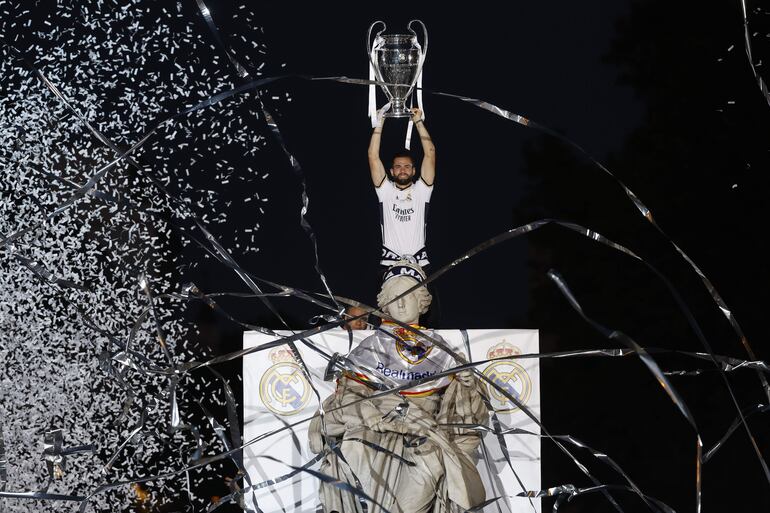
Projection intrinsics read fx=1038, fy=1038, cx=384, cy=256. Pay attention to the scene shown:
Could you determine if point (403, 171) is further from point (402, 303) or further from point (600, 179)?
point (600, 179)

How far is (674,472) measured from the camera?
471 centimetres

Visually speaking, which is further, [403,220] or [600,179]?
[600,179]

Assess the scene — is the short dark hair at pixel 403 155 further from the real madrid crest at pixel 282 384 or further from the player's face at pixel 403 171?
the real madrid crest at pixel 282 384

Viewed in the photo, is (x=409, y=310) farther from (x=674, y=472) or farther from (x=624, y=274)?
(x=674, y=472)

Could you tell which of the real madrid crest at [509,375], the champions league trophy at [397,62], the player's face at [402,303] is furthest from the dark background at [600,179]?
the player's face at [402,303]

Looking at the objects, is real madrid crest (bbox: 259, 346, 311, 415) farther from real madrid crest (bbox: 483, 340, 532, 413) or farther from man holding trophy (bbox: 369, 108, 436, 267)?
real madrid crest (bbox: 483, 340, 532, 413)

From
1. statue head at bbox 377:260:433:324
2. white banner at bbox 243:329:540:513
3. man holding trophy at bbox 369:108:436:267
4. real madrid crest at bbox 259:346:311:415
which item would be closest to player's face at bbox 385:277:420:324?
statue head at bbox 377:260:433:324

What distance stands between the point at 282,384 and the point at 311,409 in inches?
5.9

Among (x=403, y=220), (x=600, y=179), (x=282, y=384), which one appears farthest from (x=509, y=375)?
(x=600, y=179)

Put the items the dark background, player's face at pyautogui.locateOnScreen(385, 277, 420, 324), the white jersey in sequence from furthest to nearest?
the dark background, the white jersey, player's face at pyautogui.locateOnScreen(385, 277, 420, 324)

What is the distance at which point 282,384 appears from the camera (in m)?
3.98

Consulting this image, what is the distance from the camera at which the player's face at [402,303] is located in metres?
3.84

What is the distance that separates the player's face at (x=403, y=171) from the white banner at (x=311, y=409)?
26.2 inches

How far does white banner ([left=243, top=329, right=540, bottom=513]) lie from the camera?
393cm
